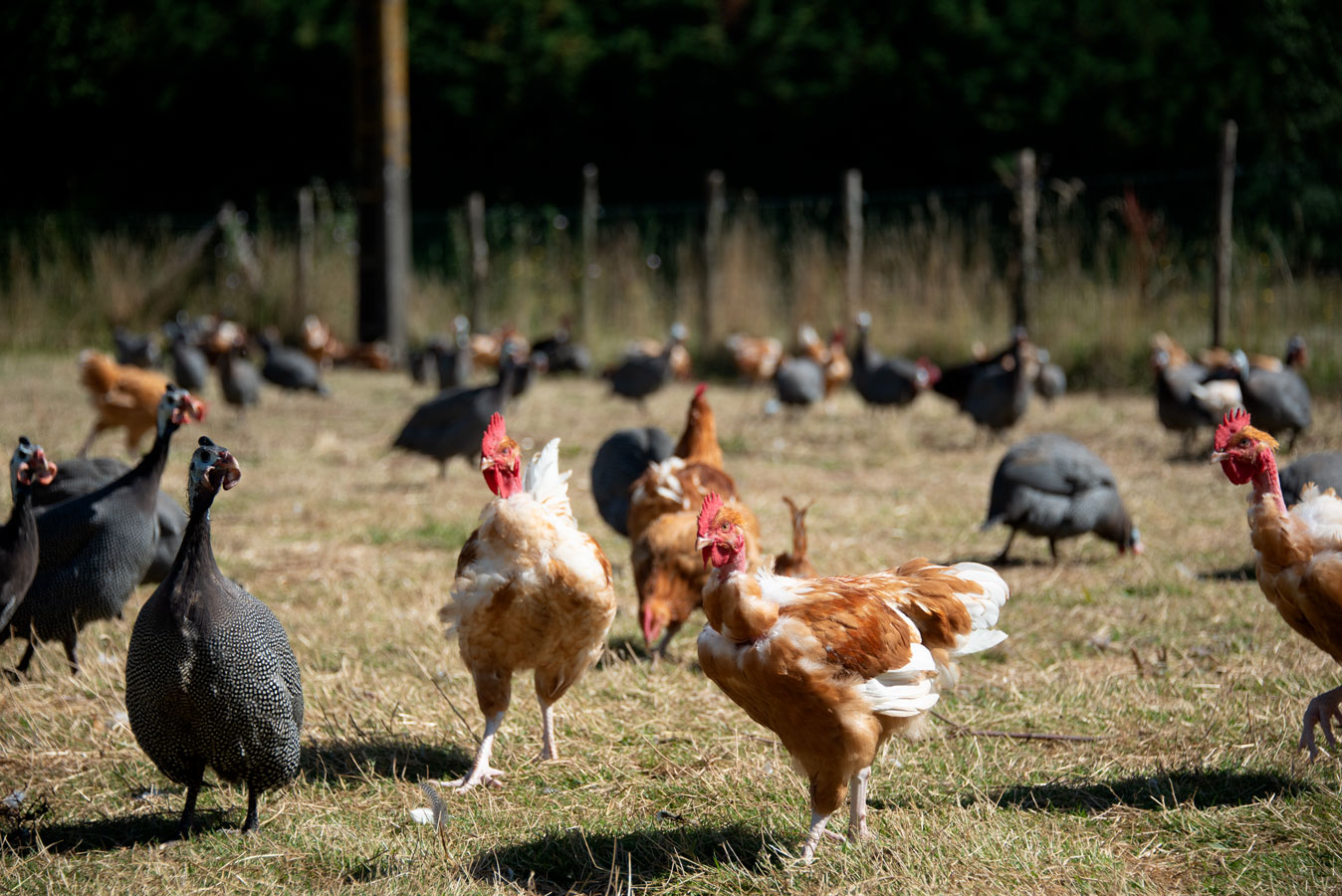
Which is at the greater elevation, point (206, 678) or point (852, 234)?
point (852, 234)

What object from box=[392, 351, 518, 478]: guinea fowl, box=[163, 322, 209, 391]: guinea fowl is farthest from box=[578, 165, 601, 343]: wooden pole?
box=[392, 351, 518, 478]: guinea fowl

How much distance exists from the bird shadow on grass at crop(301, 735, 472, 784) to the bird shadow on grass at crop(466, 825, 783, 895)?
54 centimetres

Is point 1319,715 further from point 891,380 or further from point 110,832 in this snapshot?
point 891,380

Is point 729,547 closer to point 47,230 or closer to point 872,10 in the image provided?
point 47,230

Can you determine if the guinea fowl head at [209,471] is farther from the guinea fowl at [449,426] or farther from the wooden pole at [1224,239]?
the wooden pole at [1224,239]

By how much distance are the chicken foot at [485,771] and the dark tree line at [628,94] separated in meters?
15.4

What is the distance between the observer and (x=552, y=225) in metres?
16.4

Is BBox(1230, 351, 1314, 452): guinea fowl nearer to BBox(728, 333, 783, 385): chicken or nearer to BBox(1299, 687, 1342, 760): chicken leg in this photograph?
BBox(1299, 687, 1342, 760): chicken leg

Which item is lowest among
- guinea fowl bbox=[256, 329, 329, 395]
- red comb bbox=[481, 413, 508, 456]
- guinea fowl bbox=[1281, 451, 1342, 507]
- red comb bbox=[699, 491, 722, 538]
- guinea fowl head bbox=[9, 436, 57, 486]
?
guinea fowl bbox=[256, 329, 329, 395]

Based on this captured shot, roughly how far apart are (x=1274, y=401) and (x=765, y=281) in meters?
7.55

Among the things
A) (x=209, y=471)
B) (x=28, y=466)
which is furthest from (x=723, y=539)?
(x=28, y=466)

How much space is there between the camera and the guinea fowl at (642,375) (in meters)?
10.7

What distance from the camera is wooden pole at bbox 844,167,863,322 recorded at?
13.0m

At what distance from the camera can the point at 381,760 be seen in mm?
3408
